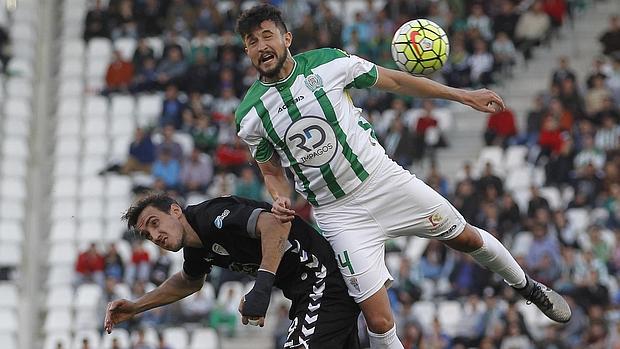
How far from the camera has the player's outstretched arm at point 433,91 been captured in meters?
9.19

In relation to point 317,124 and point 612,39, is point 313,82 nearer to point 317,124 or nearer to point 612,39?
point 317,124

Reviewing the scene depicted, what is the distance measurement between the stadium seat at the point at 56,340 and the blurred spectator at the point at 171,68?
5478mm

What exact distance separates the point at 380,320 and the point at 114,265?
33.6ft

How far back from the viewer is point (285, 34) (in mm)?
9000

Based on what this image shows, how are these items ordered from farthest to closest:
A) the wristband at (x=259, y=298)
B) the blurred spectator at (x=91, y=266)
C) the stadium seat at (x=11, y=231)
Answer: the stadium seat at (x=11, y=231) < the blurred spectator at (x=91, y=266) < the wristband at (x=259, y=298)

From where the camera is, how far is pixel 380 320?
920cm

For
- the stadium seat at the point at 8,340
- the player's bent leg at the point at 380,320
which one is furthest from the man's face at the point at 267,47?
the stadium seat at the point at 8,340

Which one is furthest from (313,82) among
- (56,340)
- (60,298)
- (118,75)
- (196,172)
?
(118,75)

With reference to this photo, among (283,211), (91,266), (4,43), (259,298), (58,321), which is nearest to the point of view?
(259,298)

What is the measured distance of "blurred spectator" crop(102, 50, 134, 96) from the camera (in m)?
23.0

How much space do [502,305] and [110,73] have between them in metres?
8.80

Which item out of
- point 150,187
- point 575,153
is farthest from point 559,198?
point 150,187

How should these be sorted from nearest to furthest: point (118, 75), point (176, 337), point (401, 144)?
point (176, 337)
point (401, 144)
point (118, 75)

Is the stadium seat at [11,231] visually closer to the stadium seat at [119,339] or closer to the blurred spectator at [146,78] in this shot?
the stadium seat at [119,339]
